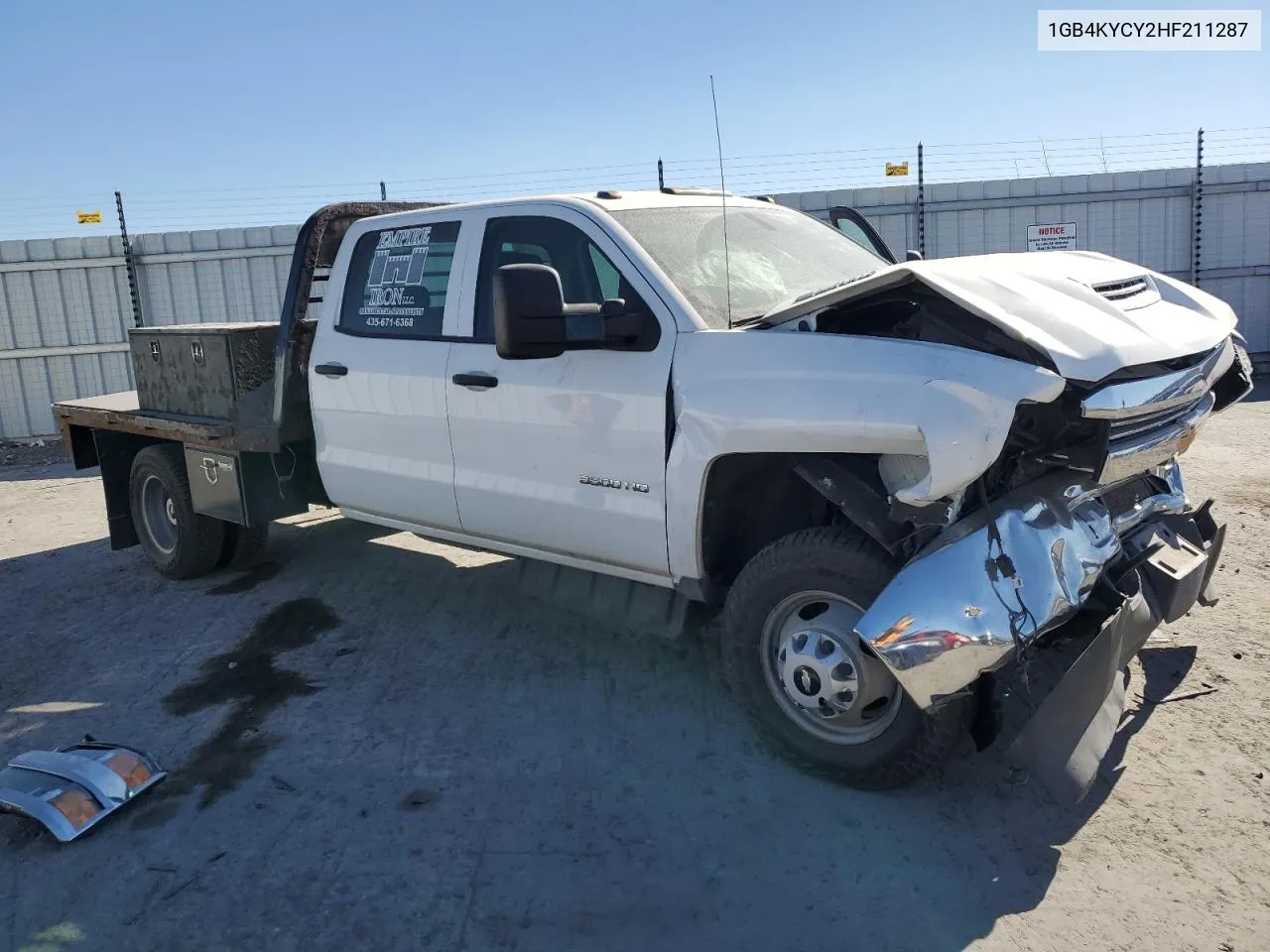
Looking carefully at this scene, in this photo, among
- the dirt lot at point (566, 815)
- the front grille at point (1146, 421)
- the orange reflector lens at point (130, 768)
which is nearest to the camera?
the dirt lot at point (566, 815)

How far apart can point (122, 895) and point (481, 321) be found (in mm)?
2654

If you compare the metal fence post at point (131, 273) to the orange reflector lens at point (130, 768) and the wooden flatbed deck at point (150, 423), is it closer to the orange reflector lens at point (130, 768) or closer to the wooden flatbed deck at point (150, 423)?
the wooden flatbed deck at point (150, 423)

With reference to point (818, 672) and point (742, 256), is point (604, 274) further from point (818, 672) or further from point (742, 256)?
point (818, 672)

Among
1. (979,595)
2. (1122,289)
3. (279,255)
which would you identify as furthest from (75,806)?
(279,255)

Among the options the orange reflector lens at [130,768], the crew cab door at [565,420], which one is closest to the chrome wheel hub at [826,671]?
the crew cab door at [565,420]

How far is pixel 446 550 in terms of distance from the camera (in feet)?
22.5

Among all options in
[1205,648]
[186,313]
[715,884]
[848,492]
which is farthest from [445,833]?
[186,313]

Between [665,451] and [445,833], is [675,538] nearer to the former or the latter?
[665,451]

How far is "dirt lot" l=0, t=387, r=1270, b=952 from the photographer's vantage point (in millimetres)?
2936

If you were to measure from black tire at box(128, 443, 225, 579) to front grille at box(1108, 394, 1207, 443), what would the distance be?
540 cm

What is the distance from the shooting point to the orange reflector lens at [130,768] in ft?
12.6

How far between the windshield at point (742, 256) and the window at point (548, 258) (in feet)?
0.79

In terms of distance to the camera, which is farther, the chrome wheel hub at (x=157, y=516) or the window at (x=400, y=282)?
the chrome wheel hub at (x=157, y=516)

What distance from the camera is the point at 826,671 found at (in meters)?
3.51
